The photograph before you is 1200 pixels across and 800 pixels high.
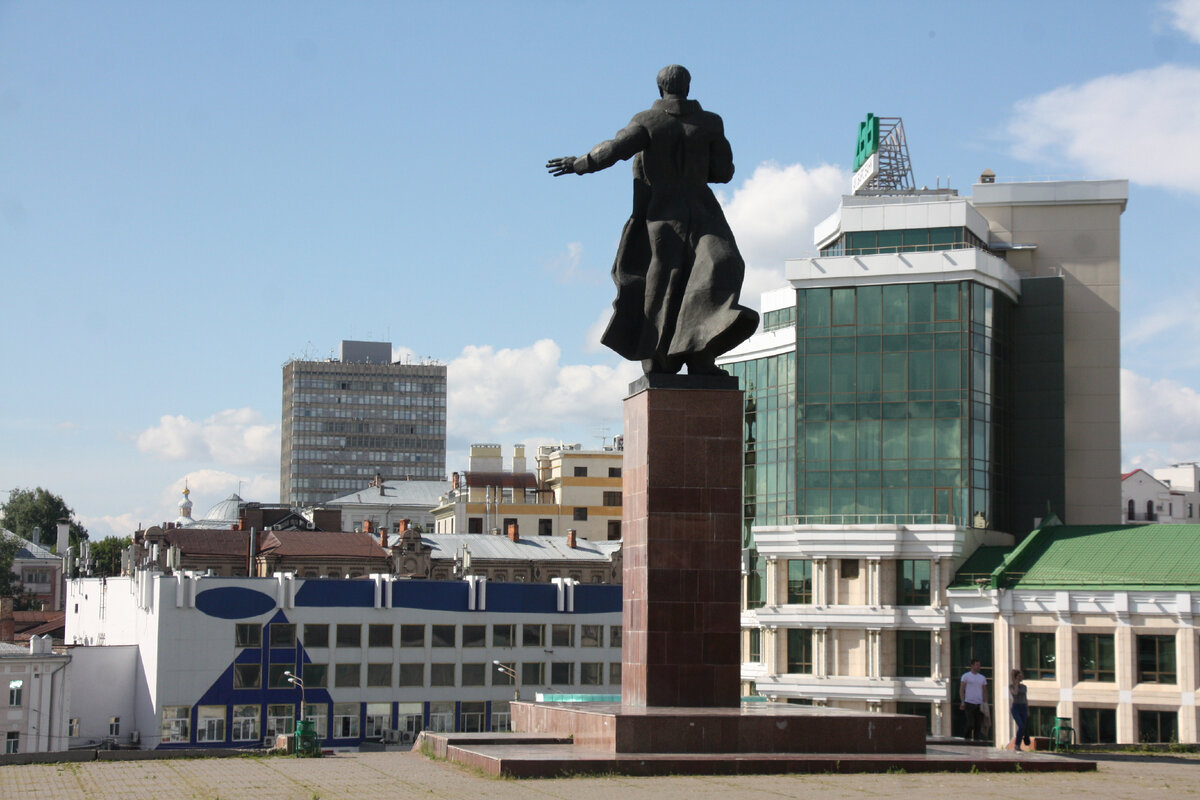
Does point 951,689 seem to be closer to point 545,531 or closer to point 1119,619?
point 1119,619

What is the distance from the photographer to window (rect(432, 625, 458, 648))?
66375mm

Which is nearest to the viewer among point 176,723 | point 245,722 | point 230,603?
point 176,723

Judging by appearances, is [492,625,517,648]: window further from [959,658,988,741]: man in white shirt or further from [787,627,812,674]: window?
[959,658,988,741]: man in white shirt

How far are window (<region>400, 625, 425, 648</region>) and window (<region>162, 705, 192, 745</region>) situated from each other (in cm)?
934

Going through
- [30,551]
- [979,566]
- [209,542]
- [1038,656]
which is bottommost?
[1038,656]

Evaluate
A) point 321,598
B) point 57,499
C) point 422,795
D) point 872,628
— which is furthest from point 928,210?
point 57,499

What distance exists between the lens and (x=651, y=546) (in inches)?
856

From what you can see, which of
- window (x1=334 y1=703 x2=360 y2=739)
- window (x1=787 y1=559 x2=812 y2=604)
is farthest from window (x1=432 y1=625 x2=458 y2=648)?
window (x1=787 y1=559 x2=812 y2=604)

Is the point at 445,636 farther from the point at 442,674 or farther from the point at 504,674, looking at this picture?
the point at 504,674

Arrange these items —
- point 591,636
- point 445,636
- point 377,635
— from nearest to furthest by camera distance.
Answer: point 377,635, point 445,636, point 591,636

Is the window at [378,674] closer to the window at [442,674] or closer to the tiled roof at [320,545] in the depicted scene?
the window at [442,674]

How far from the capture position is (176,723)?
6191 centimetres

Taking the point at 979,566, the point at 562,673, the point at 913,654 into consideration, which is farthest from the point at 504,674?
the point at 979,566

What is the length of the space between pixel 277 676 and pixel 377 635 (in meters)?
4.57
